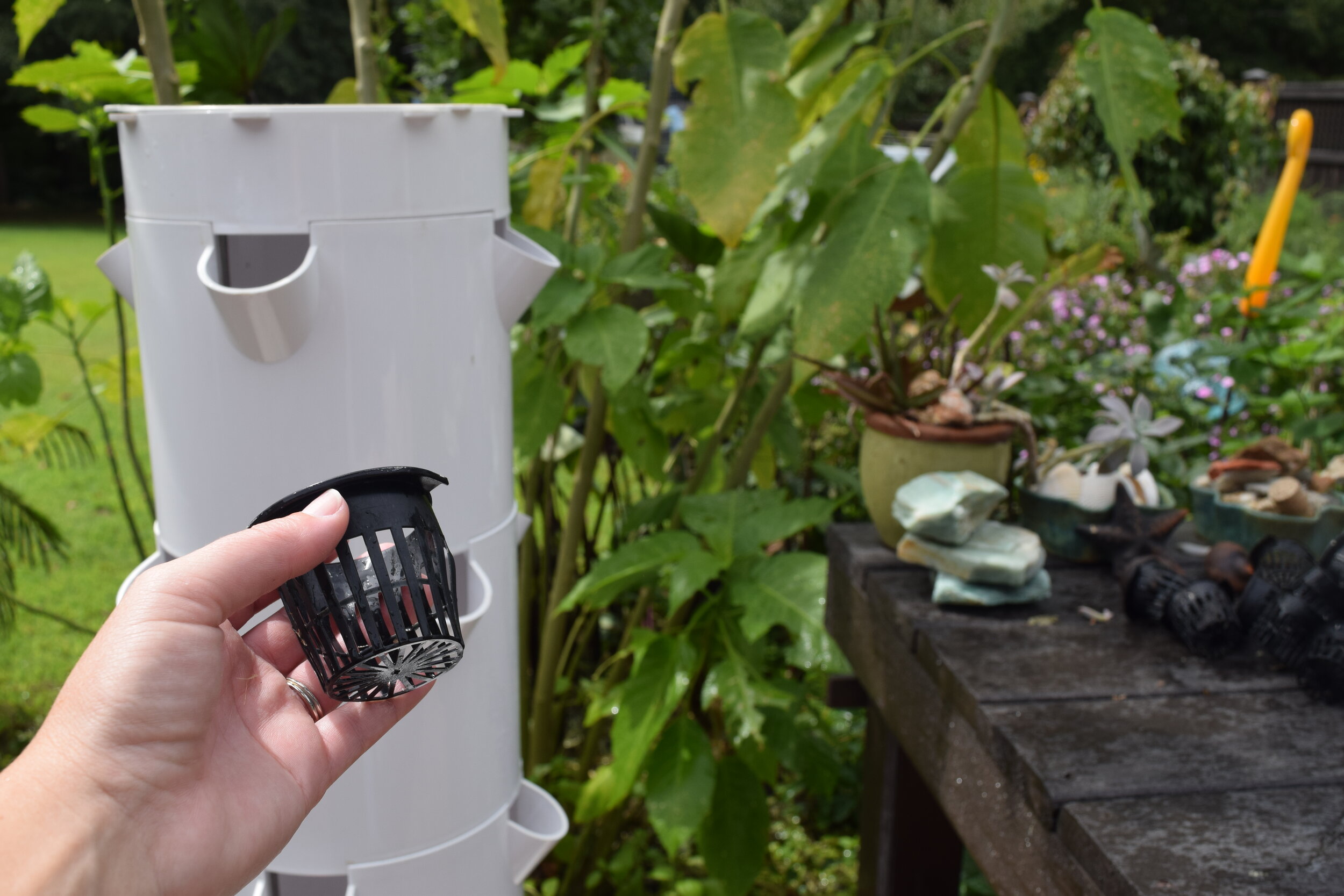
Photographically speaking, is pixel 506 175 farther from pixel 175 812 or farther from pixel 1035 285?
pixel 1035 285

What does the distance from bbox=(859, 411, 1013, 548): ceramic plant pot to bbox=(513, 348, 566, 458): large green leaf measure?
19.3 inches

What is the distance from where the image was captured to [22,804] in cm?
59

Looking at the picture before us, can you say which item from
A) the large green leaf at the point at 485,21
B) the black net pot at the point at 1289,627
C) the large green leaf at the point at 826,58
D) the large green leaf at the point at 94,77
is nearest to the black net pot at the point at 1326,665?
the black net pot at the point at 1289,627

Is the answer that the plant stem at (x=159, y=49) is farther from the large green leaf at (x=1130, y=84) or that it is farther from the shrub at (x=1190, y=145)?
the shrub at (x=1190, y=145)

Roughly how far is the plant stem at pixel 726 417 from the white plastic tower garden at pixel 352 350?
674mm

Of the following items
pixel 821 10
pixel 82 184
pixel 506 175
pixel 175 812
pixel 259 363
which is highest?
pixel 821 10

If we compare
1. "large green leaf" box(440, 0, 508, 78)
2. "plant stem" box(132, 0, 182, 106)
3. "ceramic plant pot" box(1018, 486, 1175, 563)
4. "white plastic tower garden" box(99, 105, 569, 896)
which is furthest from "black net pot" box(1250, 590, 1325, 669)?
"plant stem" box(132, 0, 182, 106)

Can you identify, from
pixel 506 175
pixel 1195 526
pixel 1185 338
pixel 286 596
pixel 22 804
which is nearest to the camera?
pixel 22 804

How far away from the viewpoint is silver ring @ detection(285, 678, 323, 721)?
822mm

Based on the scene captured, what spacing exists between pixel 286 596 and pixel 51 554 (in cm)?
341

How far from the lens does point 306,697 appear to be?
2.71 feet

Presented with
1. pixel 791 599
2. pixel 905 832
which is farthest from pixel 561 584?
pixel 905 832

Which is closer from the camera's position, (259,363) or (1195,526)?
(259,363)

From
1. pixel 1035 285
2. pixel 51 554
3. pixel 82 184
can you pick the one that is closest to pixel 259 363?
pixel 1035 285
